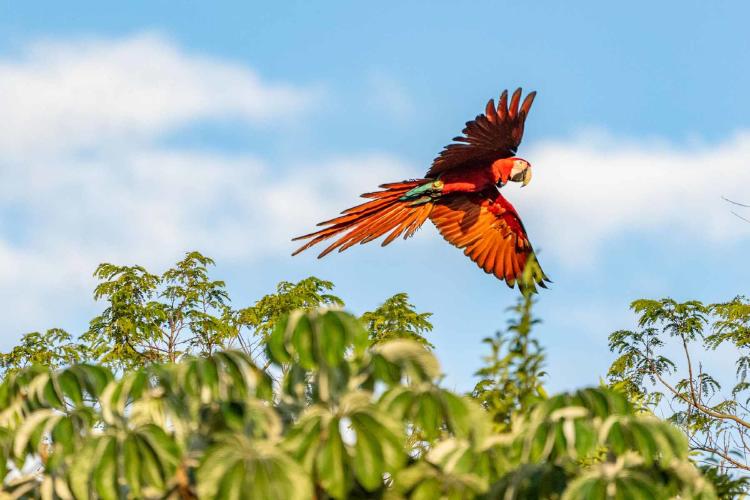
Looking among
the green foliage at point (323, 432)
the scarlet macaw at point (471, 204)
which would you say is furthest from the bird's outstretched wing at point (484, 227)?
the green foliage at point (323, 432)

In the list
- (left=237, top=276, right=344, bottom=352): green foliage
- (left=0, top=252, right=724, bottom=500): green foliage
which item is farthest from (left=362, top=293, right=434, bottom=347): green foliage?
(left=0, top=252, right=724, bottom=500): green foliage

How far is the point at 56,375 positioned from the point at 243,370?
21.7 inches

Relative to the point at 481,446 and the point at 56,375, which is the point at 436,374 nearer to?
the point at 481,446

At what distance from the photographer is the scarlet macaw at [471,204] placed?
272 inches

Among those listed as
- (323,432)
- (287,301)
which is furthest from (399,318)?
(323,432)

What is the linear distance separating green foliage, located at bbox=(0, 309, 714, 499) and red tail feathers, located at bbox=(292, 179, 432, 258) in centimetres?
367

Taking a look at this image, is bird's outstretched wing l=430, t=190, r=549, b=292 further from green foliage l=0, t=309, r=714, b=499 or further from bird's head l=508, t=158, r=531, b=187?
green foliage l=0, t=309, r=714, b=499

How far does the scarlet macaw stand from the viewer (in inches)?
272

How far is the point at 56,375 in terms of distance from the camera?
2967mm

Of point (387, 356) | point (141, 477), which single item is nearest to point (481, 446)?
point (387, 356)

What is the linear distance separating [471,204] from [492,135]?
1.01 metres

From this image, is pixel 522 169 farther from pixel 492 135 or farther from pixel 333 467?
pixel 333 467

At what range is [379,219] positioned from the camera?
23.9ft

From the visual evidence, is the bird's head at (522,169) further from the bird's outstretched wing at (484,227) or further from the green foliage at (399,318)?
the green foliage at (399,318)
